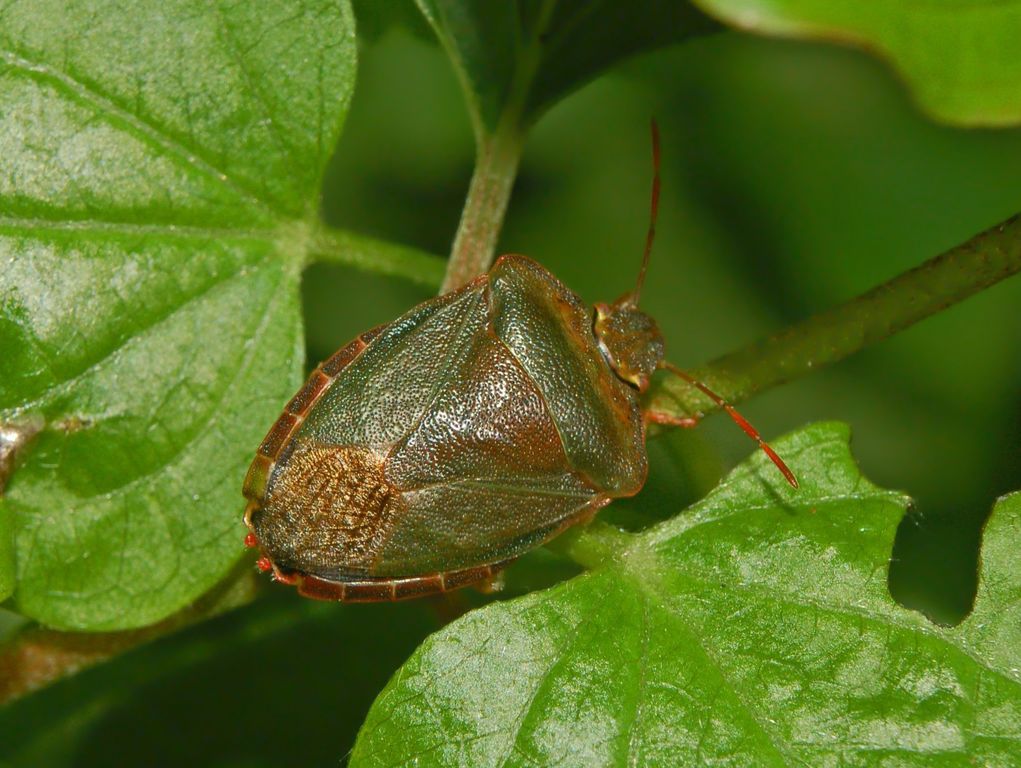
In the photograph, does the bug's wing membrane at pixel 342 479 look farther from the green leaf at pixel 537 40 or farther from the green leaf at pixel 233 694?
the green leaf at pixel 233 694

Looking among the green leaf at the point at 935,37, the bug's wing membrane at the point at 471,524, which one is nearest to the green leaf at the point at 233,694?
the bug's wing membrane at the point at 471,524

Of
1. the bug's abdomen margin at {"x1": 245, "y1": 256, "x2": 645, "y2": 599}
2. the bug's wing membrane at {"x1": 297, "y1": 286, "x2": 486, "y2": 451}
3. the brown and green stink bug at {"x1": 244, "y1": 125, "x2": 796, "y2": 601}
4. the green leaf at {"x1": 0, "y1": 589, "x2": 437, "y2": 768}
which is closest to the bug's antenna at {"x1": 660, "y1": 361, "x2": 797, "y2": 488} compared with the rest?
the brown and green stink bug at {"x1": 244, "y1": 125, "x2": 796, "y2": 601}

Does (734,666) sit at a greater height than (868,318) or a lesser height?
lesser

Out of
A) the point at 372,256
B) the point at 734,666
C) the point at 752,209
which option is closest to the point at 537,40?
the point at 372,256

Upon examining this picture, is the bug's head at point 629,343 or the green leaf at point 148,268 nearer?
the green leaf at point 148,268

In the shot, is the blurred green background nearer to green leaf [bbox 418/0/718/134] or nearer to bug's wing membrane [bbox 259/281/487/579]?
green leaf [bbox 418/0/718/134]

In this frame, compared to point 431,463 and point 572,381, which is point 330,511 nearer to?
point 431,463
